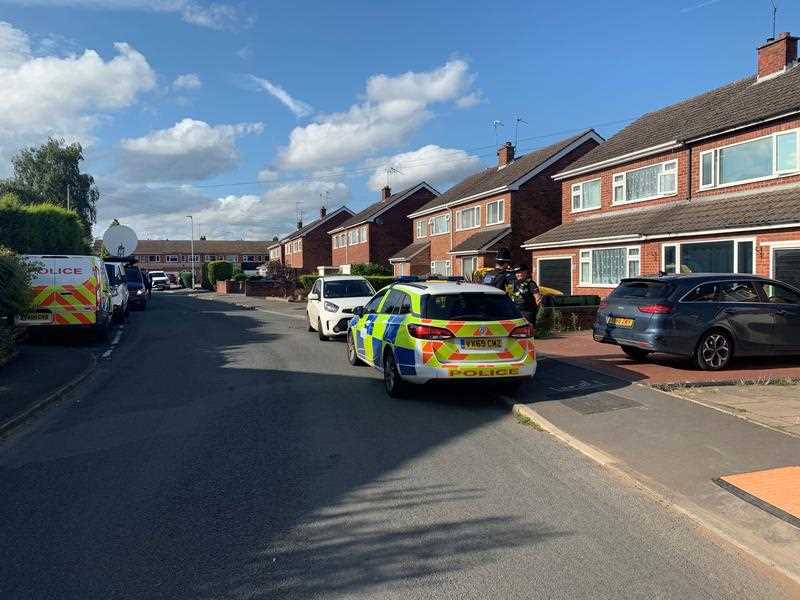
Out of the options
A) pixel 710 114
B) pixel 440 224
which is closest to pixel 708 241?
pixel 710 114

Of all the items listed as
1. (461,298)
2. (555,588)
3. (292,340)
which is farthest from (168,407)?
(292,340)

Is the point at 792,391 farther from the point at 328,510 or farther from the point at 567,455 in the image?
the point at 328,510

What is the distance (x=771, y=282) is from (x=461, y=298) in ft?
17.6

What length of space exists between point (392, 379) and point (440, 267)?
31199mm

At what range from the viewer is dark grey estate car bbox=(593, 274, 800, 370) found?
979cm

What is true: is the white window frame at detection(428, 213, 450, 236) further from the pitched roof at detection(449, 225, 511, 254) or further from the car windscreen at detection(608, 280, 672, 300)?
the car windscreen at detection(608, 280, 672, 300)

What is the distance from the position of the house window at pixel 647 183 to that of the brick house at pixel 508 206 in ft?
25.1

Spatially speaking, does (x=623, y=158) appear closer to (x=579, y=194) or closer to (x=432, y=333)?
(x=579, y=194)

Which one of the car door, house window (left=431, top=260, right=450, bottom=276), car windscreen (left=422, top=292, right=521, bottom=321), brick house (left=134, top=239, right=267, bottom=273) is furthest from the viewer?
brick house (left=134, top=239, right=267, bottom=273)

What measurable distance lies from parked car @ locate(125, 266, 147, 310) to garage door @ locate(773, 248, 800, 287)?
23.4 meters

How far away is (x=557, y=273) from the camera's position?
2577 cm

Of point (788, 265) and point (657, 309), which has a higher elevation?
point (788, 265)

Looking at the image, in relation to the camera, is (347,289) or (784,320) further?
(347,289)

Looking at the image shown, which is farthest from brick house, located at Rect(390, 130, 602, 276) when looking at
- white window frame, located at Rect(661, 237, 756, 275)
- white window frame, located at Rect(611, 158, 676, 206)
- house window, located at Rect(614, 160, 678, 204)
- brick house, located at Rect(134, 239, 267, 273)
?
brick house, located at Rect(134, 239, 267, 273)
